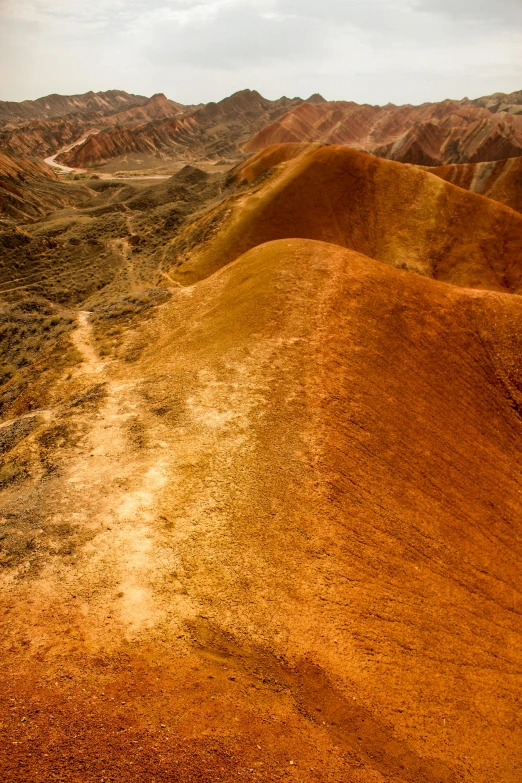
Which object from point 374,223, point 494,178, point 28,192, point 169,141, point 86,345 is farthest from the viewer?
point 169,141

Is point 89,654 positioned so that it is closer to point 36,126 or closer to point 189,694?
point 189,694

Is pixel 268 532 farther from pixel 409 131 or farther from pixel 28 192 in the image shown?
pixel 409 131

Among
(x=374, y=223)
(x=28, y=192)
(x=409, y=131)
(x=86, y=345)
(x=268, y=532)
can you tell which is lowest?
(x=268, y=532)

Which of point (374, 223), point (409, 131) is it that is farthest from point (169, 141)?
point (374, 223)

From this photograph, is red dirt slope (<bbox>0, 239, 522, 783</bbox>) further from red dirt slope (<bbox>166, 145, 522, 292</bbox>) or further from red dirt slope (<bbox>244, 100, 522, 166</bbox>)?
red dirt slope (<bbox>244, 100, 522, 166</bbox>)

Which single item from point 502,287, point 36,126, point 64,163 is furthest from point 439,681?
point 36,126

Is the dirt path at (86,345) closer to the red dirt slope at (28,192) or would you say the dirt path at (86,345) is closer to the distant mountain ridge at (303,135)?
the red dirt slope at (28,192)

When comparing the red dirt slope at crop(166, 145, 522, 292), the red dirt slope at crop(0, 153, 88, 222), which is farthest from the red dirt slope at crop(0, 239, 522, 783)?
the red dirt slope at crop(0, 153, 88, 222)
